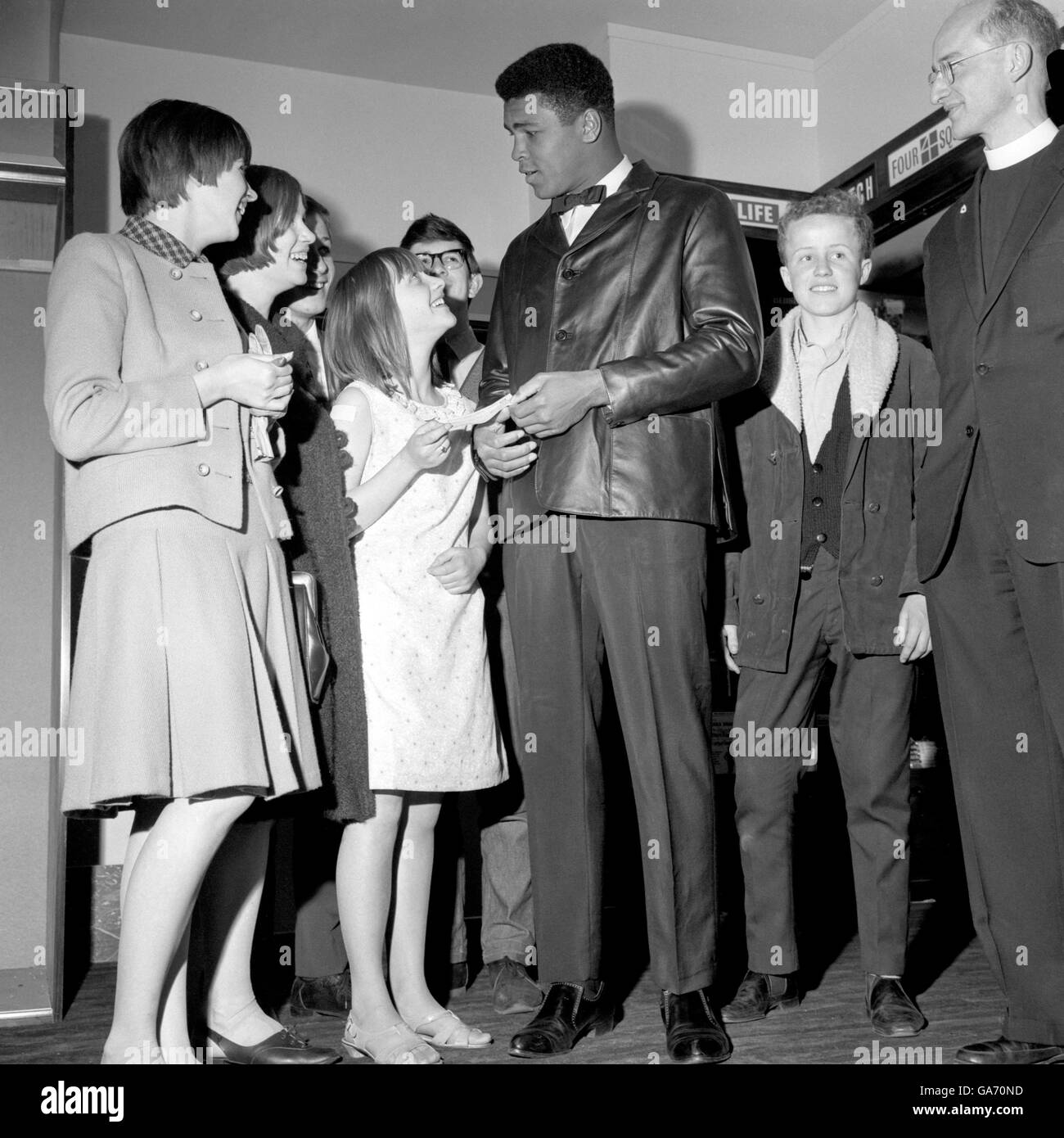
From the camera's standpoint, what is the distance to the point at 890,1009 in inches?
84.0

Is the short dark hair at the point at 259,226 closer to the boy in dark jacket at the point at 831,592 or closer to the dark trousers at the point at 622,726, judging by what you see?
the dark trousers at the point at 622,726

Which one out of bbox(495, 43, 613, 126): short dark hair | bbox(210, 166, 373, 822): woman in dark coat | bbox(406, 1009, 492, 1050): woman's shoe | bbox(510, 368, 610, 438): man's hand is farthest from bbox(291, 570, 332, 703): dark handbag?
bbox(495, 43, 613, 126): short dark hair

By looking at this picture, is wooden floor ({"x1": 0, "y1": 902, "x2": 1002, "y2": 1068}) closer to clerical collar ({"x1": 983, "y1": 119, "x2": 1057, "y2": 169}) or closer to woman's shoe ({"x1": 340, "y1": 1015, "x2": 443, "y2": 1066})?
woman's shoe ({"x1": 340, "y1": 1015, "x2": 443, "y2": 1066})

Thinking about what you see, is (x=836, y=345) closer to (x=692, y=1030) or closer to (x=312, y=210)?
(x=312, y=210)

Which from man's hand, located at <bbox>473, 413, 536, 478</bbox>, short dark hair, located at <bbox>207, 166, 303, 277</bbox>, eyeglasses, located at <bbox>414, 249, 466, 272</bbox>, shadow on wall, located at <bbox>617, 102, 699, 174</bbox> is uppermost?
shadow on wall, located at <bbox>617, 102, 699, 174</bbox>

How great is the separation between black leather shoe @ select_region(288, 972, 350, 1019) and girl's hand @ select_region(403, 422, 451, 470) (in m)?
1.05

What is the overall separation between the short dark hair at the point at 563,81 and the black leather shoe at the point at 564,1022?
4.99 ft

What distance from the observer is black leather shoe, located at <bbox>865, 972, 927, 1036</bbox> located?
2086 millimetres

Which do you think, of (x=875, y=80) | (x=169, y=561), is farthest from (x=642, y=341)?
(x=875, y=80)

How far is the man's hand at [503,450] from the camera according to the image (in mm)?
2102

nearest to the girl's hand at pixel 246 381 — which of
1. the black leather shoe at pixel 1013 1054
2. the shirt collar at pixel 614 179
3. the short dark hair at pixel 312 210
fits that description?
the short dark hair at pixel 312 210

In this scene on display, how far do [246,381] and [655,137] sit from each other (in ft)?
9.09
